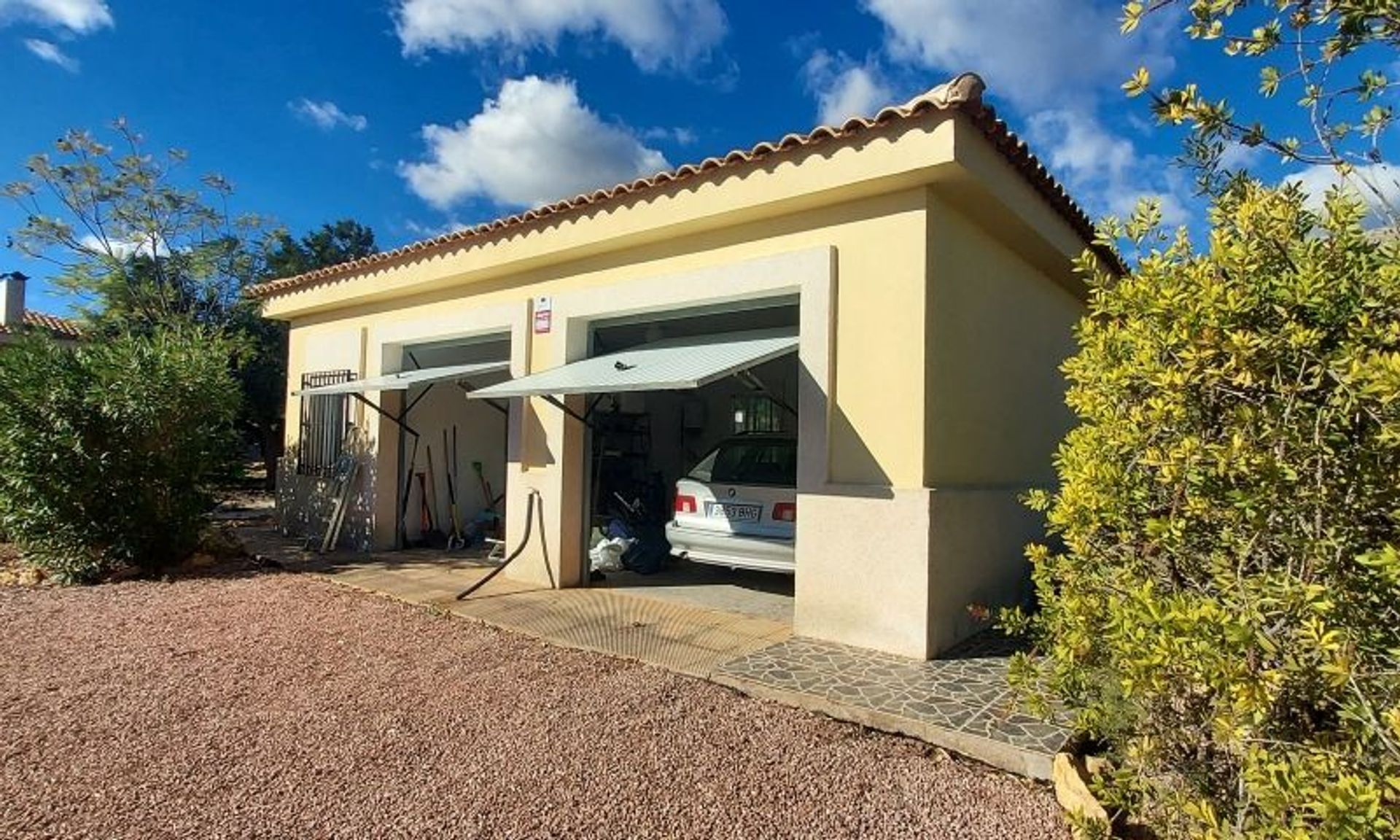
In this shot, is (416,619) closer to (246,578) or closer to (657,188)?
(246,578)

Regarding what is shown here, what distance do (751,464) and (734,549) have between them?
1.18m

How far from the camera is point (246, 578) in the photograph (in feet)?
34.0

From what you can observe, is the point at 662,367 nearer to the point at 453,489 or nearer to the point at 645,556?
the point at 645,556

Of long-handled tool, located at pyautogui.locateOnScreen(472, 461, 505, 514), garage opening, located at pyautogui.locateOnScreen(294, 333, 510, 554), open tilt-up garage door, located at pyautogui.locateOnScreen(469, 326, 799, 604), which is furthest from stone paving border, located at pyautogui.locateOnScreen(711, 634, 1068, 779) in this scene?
long-handled tool, located at pyautogui.locateOnScreen(472, 461, 505, 514)

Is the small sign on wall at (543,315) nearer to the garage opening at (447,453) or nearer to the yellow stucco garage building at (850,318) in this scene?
the yellow stucco garage building at (850,318)

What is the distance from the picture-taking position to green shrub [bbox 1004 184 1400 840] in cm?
248

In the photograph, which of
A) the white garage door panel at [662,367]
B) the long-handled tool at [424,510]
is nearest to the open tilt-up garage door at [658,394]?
the white garage door panel at [662,367]

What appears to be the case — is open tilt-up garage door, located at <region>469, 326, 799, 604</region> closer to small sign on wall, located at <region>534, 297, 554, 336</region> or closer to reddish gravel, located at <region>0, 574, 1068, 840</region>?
small sign on wall, located at <region>534, 297, 554, 336</region>

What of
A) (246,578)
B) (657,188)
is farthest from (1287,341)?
(246,578)

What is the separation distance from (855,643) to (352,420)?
10.3 meters

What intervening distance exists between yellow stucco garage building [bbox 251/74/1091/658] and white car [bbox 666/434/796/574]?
4.00ft

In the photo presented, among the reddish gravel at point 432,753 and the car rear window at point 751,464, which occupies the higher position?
the car rear window at point 751,464

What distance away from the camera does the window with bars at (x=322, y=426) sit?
1340 centimetres

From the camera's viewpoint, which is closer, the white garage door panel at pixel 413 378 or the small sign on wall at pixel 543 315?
the small sign on wall at pixel 543 315
